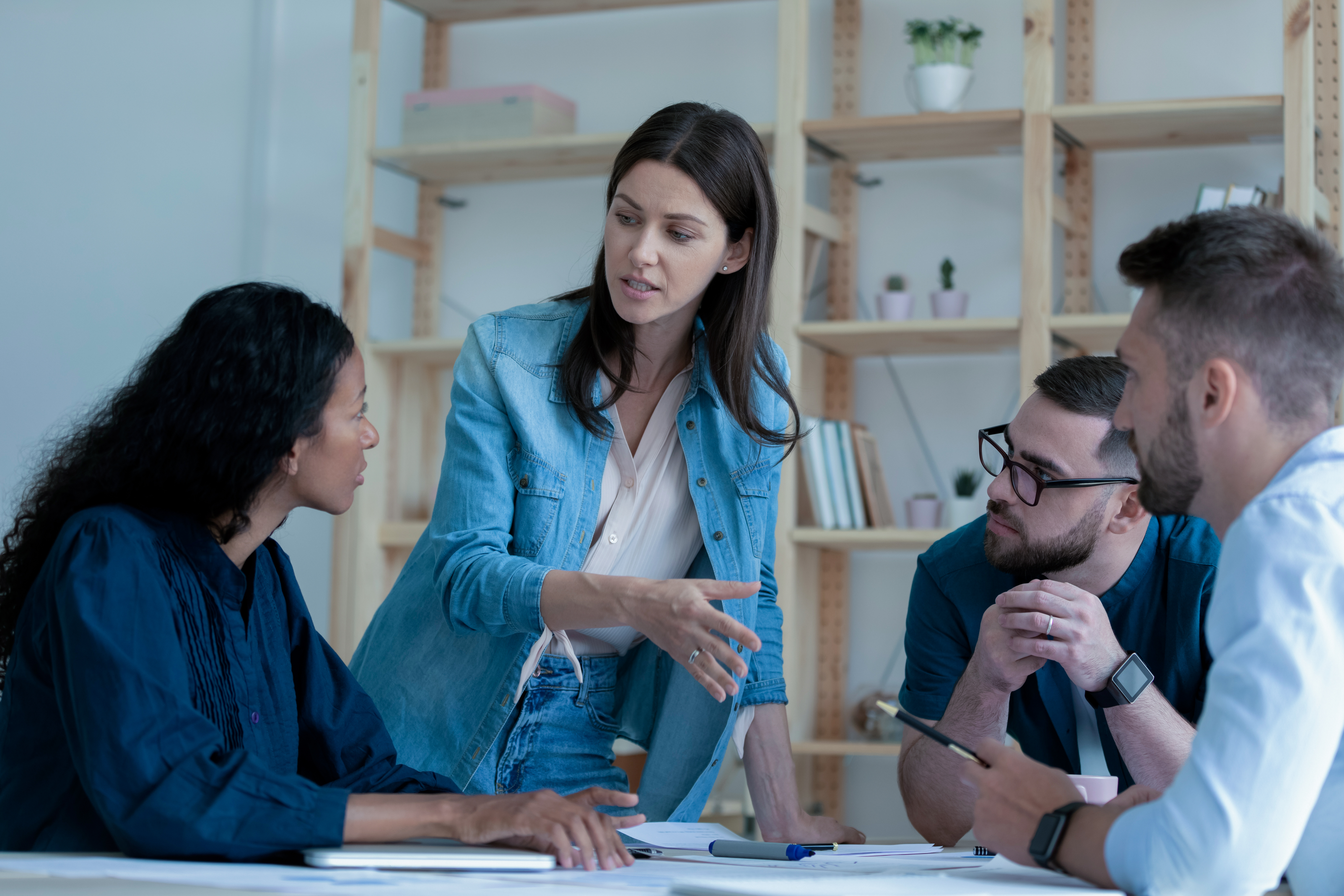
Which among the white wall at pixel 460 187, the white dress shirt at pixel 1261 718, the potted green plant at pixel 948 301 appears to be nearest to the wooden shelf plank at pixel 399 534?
the white wall at pixel 460 187

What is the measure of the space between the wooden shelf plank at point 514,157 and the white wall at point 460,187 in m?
0.12

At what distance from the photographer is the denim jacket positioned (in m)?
1.63

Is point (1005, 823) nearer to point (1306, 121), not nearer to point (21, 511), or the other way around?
point (21, 511)

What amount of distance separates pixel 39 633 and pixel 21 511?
8.3 inches

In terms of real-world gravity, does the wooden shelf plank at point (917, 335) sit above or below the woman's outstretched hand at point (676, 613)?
above

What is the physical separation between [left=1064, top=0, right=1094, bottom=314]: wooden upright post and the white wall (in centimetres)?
4

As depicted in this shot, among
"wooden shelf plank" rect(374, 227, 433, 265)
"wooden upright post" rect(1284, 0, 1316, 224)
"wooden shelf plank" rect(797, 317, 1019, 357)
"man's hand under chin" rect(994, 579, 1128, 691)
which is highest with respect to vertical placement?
"wooden upright post" rect(1284, 0, 1316, 224)

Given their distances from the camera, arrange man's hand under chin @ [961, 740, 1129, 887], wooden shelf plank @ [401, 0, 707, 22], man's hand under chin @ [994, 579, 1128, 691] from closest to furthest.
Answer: man's hand under chin @ [961, 740, 1129, 887], man's hand under chin @ [994, 579, 1128, 691], wooden shelf plank @ [401, 0, 707, 22]

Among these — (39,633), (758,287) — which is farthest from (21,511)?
(758,287)

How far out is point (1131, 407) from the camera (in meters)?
1.17

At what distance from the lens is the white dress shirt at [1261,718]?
0.91m

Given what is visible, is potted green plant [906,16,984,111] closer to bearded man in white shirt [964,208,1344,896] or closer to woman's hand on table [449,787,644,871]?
bearded man in white shirt [964,208,1344,896]

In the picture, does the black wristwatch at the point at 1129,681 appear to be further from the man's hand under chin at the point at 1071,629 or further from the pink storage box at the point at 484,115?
the pink storage box at the point at 484,115

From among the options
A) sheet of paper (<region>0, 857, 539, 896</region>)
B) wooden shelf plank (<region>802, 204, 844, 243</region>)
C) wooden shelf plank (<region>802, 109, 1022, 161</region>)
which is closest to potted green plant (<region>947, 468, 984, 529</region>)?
wooden shelf plank (<region>802, 204, 844, 243</region>)
